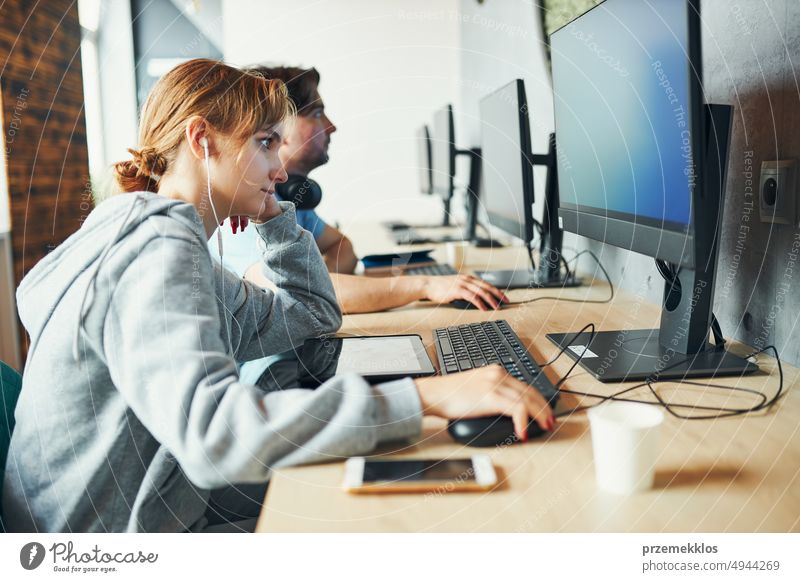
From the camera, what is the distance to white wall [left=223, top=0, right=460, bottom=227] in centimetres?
373

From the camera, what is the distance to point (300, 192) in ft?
5.83

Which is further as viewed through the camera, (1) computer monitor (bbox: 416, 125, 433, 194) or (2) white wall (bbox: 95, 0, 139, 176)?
(2) white wall (bbox: 95, 0, 139, 176)

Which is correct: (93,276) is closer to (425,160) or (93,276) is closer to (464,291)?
(464,291)

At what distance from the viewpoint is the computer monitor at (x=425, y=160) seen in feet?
10.8

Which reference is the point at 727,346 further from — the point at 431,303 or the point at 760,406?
the point at 431,303

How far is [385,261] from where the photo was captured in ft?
6.78

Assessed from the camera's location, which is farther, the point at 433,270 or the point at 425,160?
the point at 425,160

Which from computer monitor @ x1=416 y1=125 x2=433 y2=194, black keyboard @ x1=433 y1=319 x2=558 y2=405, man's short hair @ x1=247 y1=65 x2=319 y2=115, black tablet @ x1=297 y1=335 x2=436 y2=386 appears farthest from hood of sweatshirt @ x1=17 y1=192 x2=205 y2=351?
computer monitor @ x1=416 y1=125 x2=433 y2=194

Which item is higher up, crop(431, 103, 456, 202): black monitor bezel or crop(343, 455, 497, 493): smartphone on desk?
crop(431, 103, 456, 202): black monitor bezel

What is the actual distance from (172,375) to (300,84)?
1388 mm

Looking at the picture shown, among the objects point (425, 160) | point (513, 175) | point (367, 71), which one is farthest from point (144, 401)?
point (367, 71)

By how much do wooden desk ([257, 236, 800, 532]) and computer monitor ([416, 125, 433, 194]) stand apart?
103 inches

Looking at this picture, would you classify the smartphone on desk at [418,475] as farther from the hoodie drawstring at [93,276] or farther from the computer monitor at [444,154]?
the computer monitor at [444,154]

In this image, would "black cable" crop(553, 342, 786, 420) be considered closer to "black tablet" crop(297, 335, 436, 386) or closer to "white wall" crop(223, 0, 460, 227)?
"black tablet" crop(297, 335, 436, 386)
